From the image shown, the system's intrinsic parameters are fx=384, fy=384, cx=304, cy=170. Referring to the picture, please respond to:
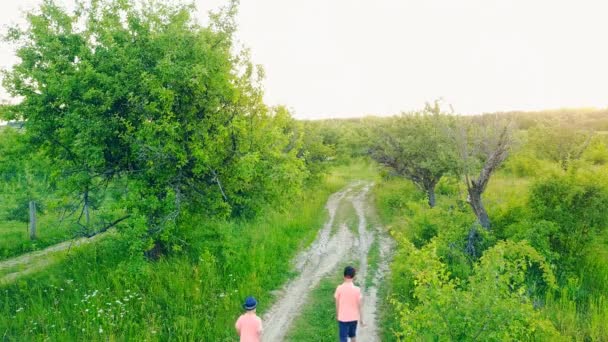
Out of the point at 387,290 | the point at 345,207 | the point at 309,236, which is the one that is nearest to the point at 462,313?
the point at 387,290

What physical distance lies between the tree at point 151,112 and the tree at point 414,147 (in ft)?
30.2

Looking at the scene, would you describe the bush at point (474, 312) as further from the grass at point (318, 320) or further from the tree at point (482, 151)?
the tree at point (482, 151)

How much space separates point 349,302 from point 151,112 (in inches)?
290

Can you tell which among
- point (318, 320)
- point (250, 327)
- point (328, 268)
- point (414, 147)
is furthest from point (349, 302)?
point (414, 147)

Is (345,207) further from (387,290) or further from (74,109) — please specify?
(74,109)

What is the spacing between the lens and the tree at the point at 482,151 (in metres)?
12.6

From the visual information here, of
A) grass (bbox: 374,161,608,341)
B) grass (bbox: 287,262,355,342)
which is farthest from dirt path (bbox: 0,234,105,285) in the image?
grass (bbox: 374,161,608,341)

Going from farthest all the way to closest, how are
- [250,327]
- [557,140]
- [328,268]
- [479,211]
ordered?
[557,140] < [328,268] < [479,211] < [250,327]

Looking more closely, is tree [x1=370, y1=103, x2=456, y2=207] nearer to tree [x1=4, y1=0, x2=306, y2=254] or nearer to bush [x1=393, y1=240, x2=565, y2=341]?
tree [x1=4, y1=0, x2=306, y2=254]

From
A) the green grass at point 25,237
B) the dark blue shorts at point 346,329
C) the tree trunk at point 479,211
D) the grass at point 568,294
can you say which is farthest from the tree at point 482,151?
the green grass at point 25,237

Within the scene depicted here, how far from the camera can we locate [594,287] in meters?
11.1

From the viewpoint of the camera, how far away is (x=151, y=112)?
35.2ft

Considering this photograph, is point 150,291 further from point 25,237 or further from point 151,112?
point 25,237

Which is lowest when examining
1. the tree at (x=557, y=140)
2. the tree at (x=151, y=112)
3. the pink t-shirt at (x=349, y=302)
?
the pink t-shirt at (x=349, y=302)
